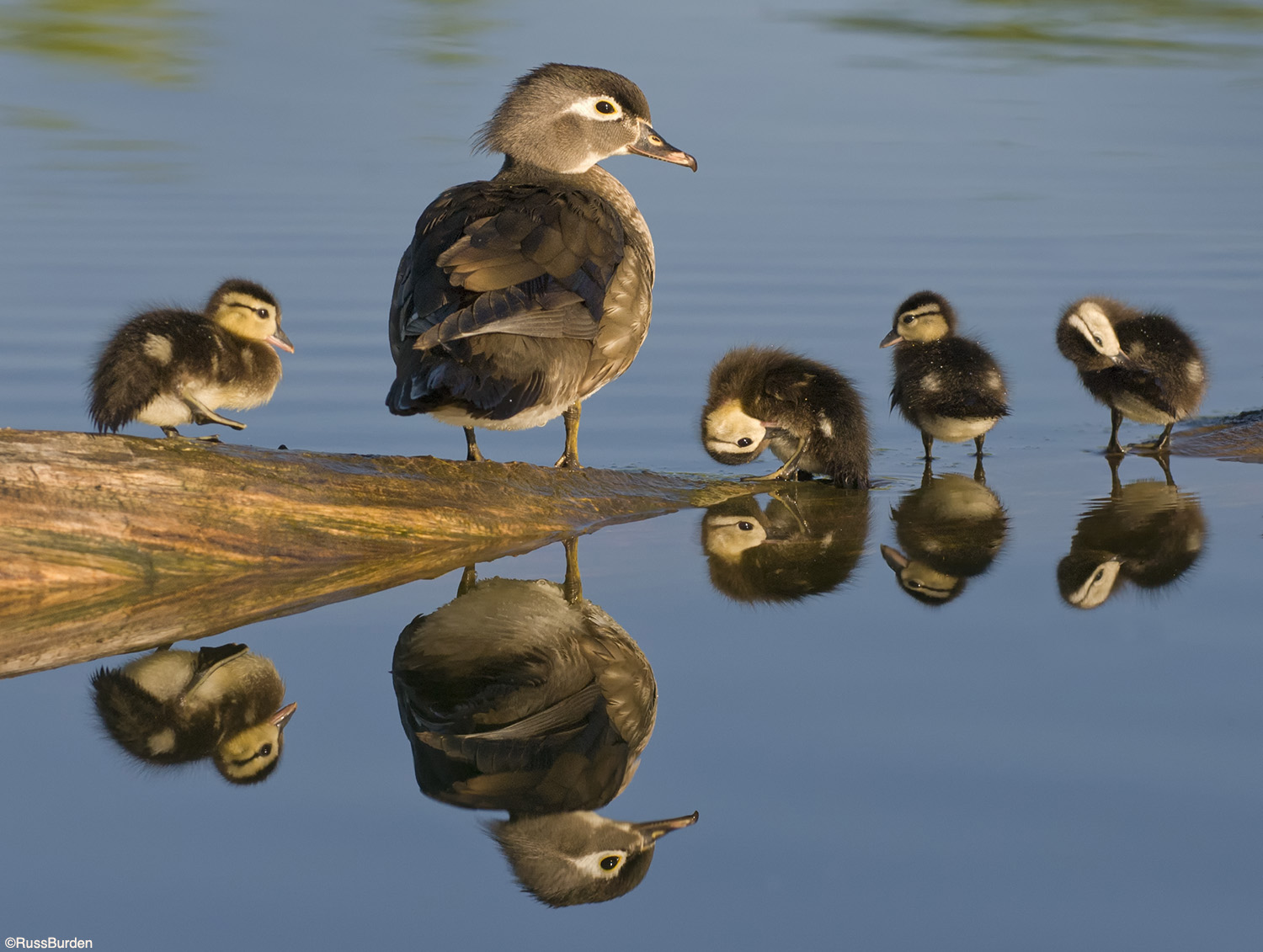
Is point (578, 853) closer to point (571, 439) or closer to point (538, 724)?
point (538, 724)

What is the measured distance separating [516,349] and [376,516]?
2.04 feet

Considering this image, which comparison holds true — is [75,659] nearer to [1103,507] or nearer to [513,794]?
[513,794]

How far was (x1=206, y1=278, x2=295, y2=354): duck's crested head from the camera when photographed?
5.77 metres

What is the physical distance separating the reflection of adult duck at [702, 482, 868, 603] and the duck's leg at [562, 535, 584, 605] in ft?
1.22

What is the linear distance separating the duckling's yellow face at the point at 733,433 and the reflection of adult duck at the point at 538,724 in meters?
1.77

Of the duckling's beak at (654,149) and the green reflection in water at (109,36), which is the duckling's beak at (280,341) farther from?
the green reflection in water at (109,36)

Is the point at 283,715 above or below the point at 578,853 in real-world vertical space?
above

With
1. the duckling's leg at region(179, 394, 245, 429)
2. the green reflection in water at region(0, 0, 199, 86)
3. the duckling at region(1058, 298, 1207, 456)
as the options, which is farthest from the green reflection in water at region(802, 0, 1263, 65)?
the duckling's leg at region(179, 394, 245, 429)

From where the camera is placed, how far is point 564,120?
5988 millimetres

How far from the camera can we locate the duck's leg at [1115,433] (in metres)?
6.07

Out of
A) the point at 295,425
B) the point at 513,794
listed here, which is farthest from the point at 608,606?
the point at 295,425

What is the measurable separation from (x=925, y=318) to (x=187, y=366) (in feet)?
10.0

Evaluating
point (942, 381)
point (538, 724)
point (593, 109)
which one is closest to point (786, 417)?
point (942, 381)

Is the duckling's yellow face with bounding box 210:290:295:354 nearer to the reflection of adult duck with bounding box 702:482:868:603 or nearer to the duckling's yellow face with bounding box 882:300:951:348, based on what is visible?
the reflection of adult duck with bounding box 702:482:868:603
